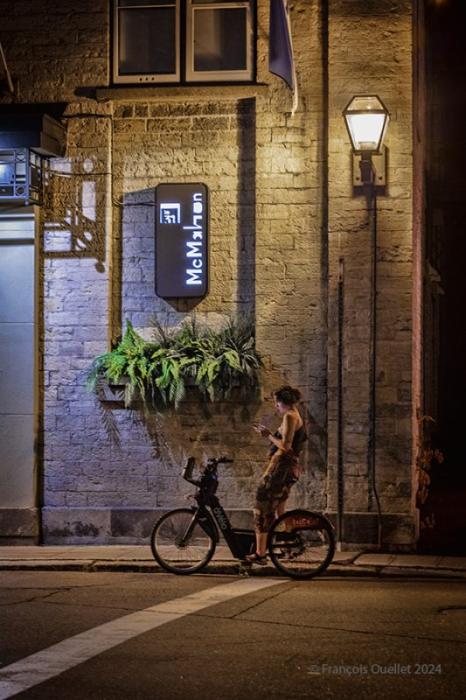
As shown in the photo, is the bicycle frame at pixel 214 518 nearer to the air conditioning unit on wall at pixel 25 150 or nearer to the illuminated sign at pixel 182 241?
the illuminated sign at pixel 182 241

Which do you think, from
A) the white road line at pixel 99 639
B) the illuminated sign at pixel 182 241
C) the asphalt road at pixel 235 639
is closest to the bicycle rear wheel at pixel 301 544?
the asphalt road at pixel 235 639

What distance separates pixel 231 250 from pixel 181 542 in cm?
391

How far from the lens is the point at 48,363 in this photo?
519 inches

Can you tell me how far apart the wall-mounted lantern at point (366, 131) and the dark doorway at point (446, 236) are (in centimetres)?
839

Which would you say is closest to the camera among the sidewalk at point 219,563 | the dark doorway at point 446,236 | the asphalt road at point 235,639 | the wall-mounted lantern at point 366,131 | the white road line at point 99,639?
the asphalt road at point 235,639

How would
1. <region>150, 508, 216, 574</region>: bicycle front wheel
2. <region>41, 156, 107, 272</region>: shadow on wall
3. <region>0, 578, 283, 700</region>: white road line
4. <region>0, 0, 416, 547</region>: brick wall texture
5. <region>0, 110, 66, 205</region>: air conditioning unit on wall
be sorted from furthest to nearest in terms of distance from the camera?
<region>41, 156, 107, 272</region>: shadow on wall → <region>0, 110, 66, 205</region>: air conditioning unit on wall → <region>0, 0, 416, 547</region>: brick wall texture → <region>150, 508, 216, 574</region>: bicycle front wheel → <region>0, 578, 283, 700</region>: white road line

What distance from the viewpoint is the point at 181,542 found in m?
10.7

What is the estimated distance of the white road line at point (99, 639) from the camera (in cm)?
660

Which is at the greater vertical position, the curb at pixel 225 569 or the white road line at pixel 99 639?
the white road line at pixel 99 639

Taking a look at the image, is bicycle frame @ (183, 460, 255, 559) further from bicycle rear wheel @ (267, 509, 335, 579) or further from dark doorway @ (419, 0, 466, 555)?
dark doorway @ (419, 0, 466, 555)

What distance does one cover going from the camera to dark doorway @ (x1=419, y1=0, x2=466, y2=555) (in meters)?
22.4

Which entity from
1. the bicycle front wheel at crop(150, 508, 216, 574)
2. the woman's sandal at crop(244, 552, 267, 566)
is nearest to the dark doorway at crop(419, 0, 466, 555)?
the woman's sandal at crop(244, 552, 267, 566)

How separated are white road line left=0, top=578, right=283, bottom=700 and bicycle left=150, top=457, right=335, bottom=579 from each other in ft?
2.06

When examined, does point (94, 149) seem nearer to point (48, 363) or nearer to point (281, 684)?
point (48, 363)
